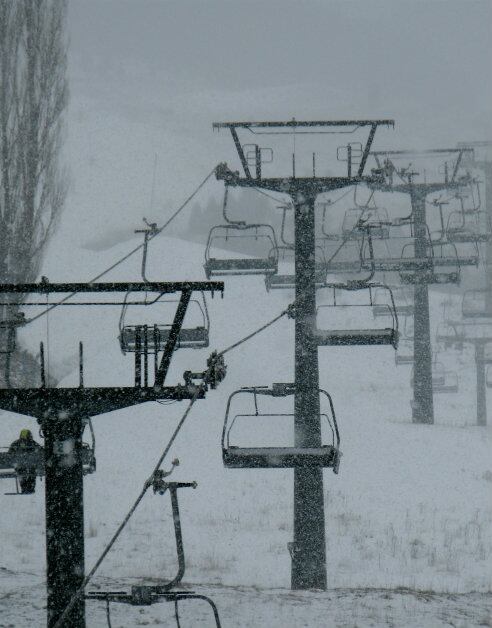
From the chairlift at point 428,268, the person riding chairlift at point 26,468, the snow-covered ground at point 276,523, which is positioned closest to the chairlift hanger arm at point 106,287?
the person riding chairlift at point 26,468

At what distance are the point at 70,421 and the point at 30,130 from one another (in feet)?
56.0

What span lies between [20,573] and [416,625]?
5.13 meters

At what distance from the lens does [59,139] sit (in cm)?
2191

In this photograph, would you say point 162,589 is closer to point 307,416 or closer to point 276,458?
point 276,458

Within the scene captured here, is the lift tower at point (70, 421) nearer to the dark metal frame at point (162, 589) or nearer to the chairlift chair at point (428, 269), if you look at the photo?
the dark metal frame at point (162, 589)

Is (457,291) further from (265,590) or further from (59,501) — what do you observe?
(59,501)

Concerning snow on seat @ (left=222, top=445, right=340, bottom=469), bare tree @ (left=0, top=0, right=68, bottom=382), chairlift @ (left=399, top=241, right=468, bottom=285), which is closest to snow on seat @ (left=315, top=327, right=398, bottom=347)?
snow on seat @ (left=222, top=445, right=340, bottom=469)

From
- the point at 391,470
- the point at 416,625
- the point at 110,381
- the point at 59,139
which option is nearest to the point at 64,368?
the point at 110,381

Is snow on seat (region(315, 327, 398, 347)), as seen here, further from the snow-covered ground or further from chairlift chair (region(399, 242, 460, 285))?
chairlift chair (region(399, 242, 460, 285))

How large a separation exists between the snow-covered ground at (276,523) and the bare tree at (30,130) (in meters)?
4.25

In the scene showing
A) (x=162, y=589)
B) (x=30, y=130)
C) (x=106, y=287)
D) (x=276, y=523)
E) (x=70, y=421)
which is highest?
(x=30, y=130)

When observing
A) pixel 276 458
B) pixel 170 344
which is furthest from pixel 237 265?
pixel 170 344

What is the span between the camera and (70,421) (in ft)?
17.9

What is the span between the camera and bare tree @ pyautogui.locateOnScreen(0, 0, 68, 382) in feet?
67.3
